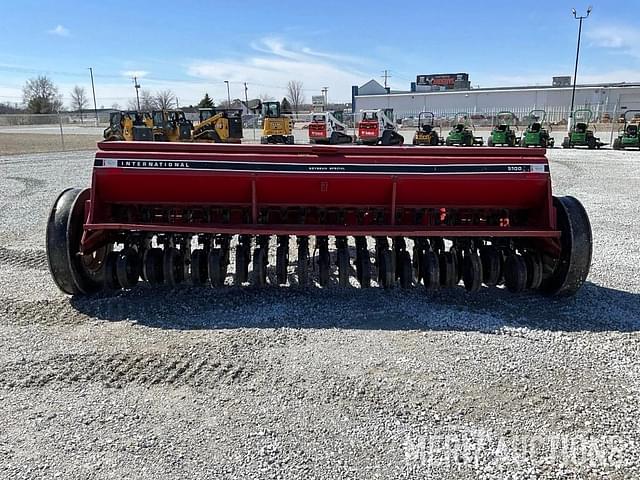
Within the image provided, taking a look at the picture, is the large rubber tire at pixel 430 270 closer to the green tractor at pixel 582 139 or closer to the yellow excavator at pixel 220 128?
the yellow excavator at pixel 220 128

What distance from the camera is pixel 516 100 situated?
72.0m

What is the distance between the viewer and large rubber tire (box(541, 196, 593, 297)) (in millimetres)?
4781

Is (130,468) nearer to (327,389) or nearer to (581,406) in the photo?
(327,389)

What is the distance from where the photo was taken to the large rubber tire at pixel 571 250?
478 cm

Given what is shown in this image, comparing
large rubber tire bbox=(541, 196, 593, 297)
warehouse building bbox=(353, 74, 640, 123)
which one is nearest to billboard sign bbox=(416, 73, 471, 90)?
warehouse building bbox=(353, 74, 640, 123)

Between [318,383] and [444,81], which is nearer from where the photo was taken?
[318,383]

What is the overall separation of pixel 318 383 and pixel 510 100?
249 ft

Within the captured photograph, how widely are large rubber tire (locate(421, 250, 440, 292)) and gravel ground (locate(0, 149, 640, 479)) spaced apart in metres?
0.13

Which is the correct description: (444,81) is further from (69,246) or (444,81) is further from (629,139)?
(69,246)

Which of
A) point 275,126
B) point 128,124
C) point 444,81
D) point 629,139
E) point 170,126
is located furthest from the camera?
point 444,81

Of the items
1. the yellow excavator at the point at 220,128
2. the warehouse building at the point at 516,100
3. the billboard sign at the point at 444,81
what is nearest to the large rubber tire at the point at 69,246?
the yellow excavator at the point at 220,128

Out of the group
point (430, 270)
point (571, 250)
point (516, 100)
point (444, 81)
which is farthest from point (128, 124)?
point (444, 81)

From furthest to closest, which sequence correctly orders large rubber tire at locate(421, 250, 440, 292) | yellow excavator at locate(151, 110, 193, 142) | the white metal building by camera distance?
1. the white metal building
2. yellow excavator at locate(151, 110, 193, 142)
3. large rubber tire at locate(421, 250, 440, 292)

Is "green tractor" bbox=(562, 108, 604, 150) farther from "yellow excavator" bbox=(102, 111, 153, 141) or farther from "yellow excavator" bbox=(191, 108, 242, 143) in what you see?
"yellow excavator" bbox=(102, 111, 153, 141)
